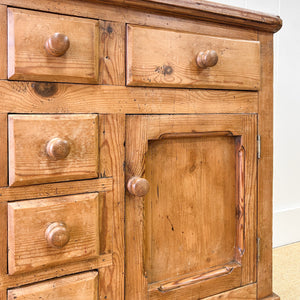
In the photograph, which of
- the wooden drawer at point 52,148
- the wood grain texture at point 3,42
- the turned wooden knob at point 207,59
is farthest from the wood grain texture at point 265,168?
the wood grain texture at point 3,42

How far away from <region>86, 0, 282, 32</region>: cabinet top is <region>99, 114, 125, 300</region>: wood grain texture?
223 mm

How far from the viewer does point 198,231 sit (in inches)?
29.9

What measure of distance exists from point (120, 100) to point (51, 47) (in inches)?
6.4

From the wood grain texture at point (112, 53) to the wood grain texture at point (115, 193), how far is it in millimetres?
73

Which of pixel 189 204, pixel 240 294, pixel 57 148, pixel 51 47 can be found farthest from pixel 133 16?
pixel 240 294

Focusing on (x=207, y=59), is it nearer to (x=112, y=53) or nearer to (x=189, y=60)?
(x=189, y=60)

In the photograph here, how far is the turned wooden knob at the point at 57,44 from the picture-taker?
540 mm

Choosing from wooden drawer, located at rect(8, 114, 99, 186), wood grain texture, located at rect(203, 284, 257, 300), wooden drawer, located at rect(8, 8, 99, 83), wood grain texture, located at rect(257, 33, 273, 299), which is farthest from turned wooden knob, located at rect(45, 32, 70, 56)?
wood grain texture, located at rect(203, 284, 257, 300)

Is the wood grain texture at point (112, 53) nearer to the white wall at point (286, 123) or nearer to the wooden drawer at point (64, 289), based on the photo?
the wooden drawer at point (64, 289)

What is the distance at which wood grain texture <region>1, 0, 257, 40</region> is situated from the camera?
573 millimetres

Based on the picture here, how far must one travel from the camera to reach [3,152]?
0.55 metres

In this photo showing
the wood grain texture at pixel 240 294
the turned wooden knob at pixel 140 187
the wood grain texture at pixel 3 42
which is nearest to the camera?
the wood grain texture at pixel 3 42

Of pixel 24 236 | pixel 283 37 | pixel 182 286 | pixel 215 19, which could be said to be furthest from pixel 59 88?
pixel 283 37

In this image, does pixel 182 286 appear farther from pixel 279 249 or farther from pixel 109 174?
pixel 279 249
